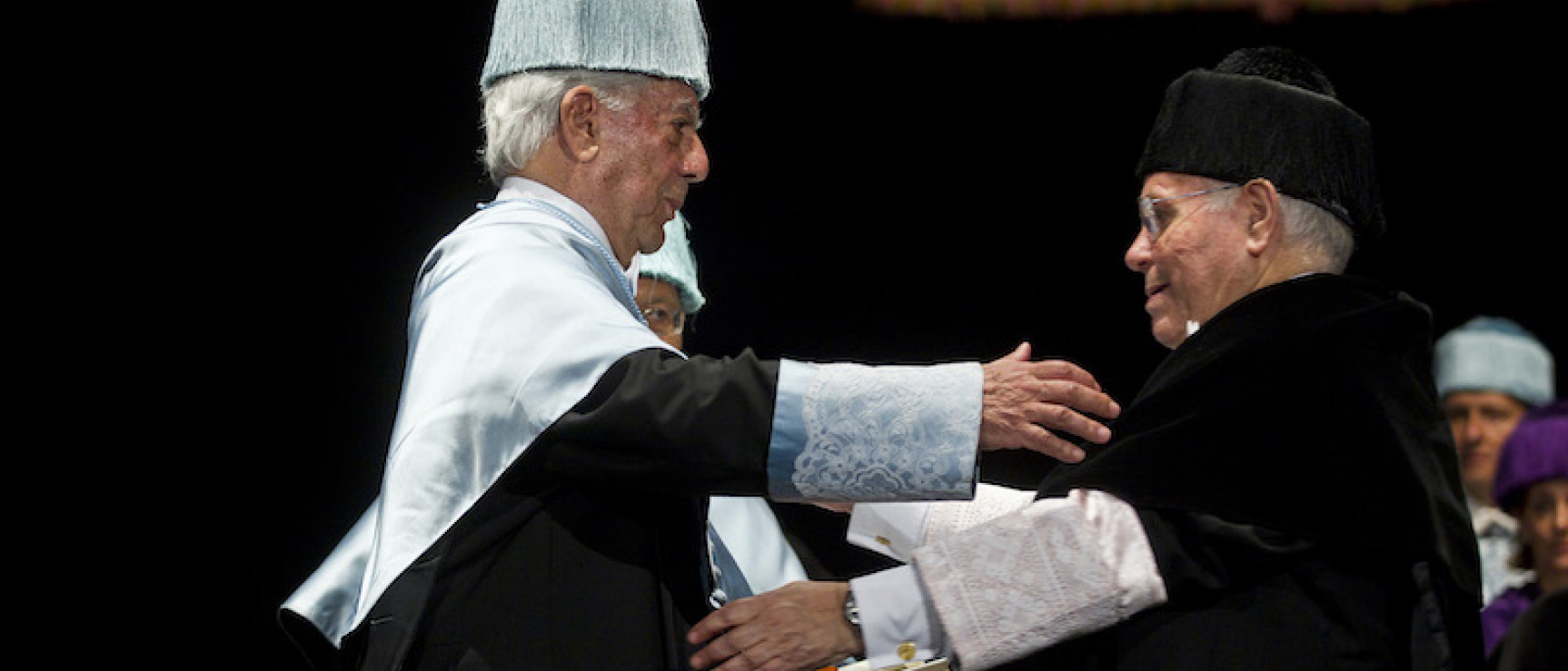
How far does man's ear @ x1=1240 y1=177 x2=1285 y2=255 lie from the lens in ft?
8.21

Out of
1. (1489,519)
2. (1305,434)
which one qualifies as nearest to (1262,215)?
(1305,434)

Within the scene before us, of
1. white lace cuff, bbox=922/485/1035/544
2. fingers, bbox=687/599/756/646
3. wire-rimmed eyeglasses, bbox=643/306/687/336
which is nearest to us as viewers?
fingers, bbox=687/599/756/646

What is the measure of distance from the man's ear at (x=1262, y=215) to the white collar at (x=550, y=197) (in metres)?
0.97

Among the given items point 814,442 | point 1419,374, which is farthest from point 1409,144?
point 814,442

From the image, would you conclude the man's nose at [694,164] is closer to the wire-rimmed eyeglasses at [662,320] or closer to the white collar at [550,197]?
the white collar at [550,197]

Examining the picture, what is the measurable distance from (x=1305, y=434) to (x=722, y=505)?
1230 mm

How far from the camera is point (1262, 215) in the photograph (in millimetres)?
2518

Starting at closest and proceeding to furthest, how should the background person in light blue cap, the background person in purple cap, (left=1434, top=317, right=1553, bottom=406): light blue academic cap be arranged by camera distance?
the background person in light blue cap
the background person in purple cap
(left=1434, top=317, right=1553, bottom=406): light blue academic cap

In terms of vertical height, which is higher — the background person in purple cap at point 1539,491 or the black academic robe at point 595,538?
the black academic robe at point 595,538

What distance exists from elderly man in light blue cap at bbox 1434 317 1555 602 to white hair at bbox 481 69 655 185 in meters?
2.84

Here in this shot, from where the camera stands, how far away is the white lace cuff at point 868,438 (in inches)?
81.0

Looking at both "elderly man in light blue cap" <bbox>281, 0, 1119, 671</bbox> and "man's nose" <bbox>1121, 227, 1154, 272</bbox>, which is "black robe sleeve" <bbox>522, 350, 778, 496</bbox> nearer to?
"elderly man in light blue cap" <bbox>281, 0, 1119, 671</bbox>

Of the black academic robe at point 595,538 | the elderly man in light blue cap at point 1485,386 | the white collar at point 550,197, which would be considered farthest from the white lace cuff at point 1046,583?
the elderly man in light blue cap at point 1485,386

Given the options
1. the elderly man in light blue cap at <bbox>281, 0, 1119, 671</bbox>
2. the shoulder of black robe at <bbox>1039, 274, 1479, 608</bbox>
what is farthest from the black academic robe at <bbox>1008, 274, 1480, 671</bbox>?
the elderly man in light blue cap at <bbox>281, 0, 1119, 671</bbox>
